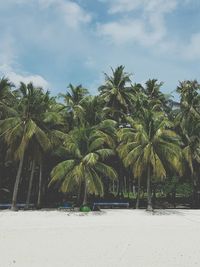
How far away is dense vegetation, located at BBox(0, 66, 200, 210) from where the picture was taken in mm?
33438

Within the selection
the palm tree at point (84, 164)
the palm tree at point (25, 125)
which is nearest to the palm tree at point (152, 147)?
the palm tree at point (84, 164)

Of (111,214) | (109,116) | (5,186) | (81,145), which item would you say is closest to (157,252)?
(111,214)

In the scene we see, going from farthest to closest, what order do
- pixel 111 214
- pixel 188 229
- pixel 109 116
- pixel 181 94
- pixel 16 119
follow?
1. pixel 181 94
2. pixel 109 116
3. pixel 16 119
4. pixel 111 214
5. pixel 188 229

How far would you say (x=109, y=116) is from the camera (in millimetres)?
44438

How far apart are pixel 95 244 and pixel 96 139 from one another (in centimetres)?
1756

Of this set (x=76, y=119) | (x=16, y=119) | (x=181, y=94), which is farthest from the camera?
(x=181, y=94)

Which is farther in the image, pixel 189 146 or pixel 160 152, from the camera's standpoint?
pixel 189 146

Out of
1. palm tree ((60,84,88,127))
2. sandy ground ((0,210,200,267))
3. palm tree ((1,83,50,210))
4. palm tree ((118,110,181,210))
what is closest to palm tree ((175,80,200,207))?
palm tree ((118,110,181,210))

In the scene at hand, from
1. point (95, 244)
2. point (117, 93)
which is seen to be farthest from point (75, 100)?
point (95, 244)

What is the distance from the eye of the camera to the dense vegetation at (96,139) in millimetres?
33438

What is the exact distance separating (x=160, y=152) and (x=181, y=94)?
15.9 metres

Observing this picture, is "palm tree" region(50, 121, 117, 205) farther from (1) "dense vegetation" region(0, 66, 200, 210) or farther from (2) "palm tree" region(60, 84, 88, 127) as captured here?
(2) "palm tree" region(60, 84, 88, 127)

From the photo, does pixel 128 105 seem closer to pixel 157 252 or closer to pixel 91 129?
pixel 91 129

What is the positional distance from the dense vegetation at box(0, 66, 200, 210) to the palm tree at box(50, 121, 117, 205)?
0.08 meters
